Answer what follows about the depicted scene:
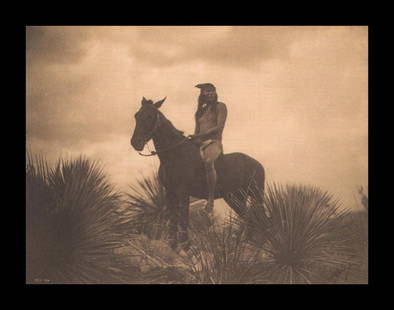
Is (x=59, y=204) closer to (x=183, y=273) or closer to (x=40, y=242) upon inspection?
(x=40, y=242)

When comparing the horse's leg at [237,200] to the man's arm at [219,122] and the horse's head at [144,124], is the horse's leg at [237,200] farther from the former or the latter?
the horse's head at [144,124]

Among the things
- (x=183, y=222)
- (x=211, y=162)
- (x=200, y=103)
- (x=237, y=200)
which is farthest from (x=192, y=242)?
(x=200, y=103)

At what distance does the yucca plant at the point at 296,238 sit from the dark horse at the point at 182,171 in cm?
47

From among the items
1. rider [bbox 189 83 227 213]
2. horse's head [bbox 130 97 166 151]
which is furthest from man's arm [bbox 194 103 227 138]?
horse's head [bbox 130 97 166 151]

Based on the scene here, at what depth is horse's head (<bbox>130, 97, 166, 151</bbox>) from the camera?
7750 millimetres

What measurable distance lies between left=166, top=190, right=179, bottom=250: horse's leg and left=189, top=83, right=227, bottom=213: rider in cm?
57

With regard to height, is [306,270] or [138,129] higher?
[138,129]

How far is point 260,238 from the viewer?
23.2 ft

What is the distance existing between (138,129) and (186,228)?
1680 mm

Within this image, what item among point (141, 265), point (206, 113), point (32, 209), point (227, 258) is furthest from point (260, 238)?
point (32, 209)

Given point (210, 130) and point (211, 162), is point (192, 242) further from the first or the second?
point (210, 130)

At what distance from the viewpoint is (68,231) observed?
6762mm

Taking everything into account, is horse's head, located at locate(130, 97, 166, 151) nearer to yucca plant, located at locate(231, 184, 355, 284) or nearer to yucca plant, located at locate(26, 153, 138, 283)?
yucca plant, located at locate(26, 153, 138, 283)

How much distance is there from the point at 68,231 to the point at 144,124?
6.71ft
